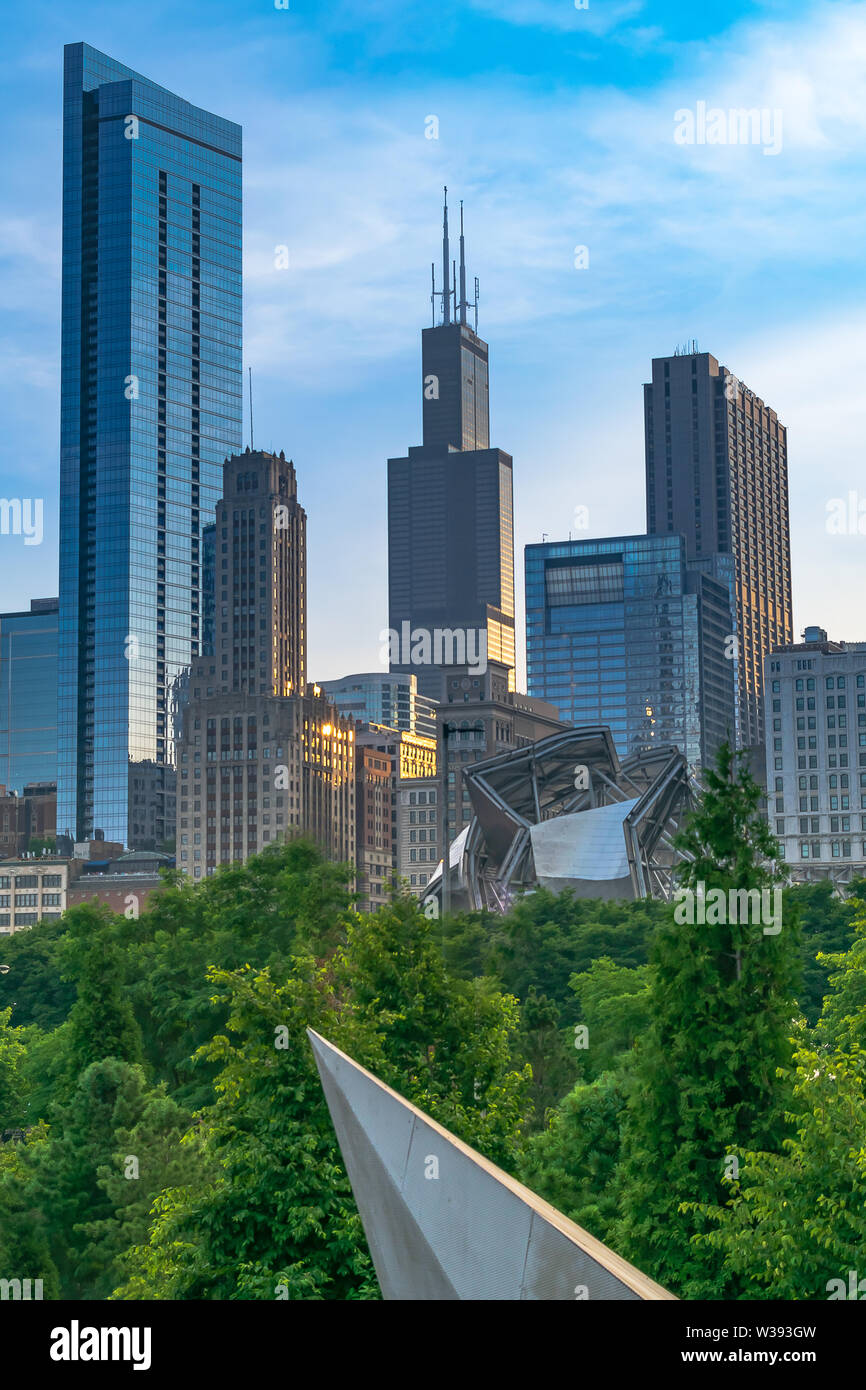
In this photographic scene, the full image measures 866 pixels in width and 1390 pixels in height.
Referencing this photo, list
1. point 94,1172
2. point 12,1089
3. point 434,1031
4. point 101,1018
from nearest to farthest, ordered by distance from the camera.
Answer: point 434,1031 < point 94,1172 < point 101,1018 < point 12,1089

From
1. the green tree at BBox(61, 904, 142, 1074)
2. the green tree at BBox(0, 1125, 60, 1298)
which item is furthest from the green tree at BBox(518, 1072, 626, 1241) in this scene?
the green tree at BBox(61, 904, 142, 1074)

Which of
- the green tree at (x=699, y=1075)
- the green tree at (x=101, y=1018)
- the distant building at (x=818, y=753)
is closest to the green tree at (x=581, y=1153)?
the green tree at (x=699, y=1075)

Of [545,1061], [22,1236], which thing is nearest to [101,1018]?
[22,1236]

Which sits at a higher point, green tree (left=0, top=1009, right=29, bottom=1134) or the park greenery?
the park greenery

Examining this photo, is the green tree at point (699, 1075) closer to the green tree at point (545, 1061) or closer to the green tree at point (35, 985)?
the green tree at point (545, 1061)

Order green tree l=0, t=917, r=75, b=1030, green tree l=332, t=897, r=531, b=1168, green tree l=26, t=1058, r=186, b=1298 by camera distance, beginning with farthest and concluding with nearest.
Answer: green tree l=0, t=917, r=75, b=1030 → green tree l=26, t=1058, r=186, b=1298 → green tree l=332, t=897, r=531, b=1168

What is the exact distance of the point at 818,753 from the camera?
196875 mm

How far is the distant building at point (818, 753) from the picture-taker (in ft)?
643

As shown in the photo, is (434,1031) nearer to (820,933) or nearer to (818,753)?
(820,933)

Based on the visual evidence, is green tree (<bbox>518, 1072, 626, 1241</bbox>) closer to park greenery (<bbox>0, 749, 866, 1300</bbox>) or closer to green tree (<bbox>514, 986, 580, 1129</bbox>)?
park greenery (<bbox>0, 749, 866, 1300</bbox>)

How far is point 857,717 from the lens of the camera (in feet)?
646

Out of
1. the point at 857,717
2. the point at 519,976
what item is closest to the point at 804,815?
the point at 857,717

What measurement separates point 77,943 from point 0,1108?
1207 centimetres

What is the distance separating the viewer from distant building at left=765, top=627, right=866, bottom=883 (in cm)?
19588
